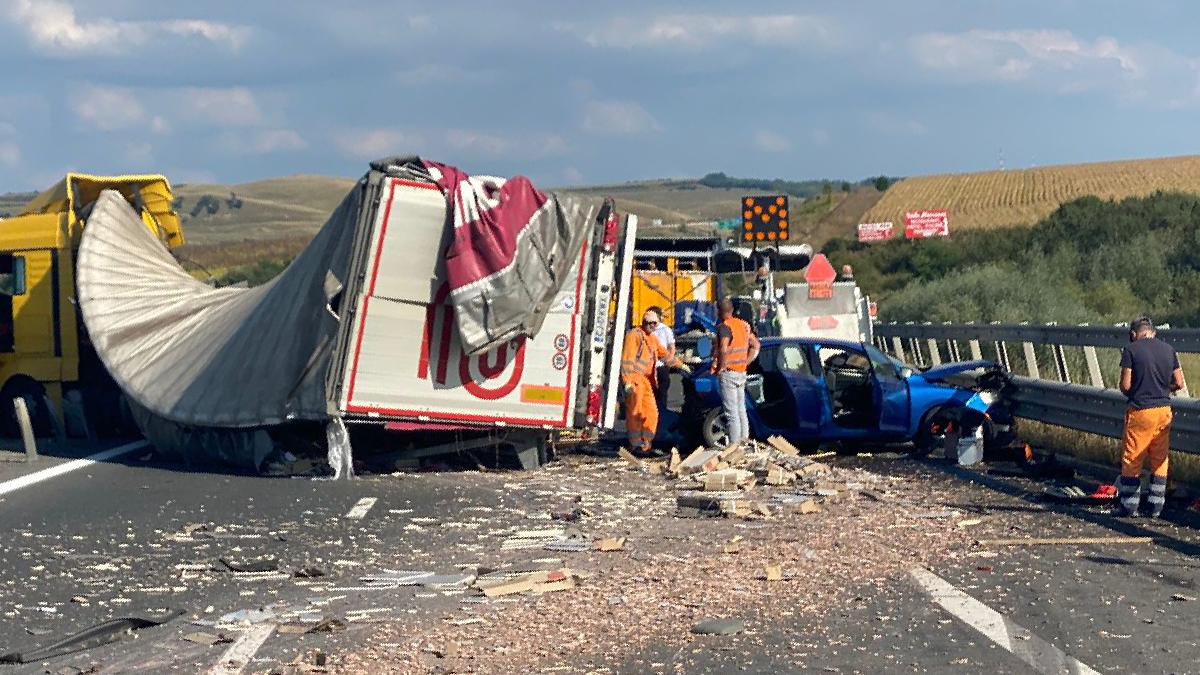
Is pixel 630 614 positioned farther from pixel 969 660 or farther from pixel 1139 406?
pixel 1139 406

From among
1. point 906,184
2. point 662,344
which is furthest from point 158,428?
point 906,184

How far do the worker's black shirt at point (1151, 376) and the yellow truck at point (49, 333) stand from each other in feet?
41.1

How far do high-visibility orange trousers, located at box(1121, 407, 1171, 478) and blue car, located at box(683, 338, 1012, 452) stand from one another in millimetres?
4172

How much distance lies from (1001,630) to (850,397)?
930cm

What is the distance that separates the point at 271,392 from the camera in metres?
15.6

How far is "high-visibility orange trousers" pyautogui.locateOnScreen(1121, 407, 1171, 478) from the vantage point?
39.6ft

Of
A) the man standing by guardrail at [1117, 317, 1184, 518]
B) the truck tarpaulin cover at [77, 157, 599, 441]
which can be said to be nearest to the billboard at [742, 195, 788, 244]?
the truck tarpaulin cover at [77, 157, 599, 441]

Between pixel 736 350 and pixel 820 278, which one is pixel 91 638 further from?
pixel 820 278

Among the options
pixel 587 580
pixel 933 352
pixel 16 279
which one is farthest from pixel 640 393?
pixel 587 580

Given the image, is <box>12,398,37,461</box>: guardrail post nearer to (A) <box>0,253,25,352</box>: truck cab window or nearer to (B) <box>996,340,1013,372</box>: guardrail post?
(A) <box>0,253,25,352</box>: truck cab window

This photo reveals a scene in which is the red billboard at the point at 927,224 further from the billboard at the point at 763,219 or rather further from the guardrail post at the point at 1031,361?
the guardrail post at the point at 1031,361

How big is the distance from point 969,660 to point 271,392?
9.66 metres

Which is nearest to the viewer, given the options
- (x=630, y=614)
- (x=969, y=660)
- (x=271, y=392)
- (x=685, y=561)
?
(x=969, y=660)

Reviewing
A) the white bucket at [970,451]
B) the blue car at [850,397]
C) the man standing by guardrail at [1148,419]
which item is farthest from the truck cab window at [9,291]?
the man standing by guardrail at [1148,419]
